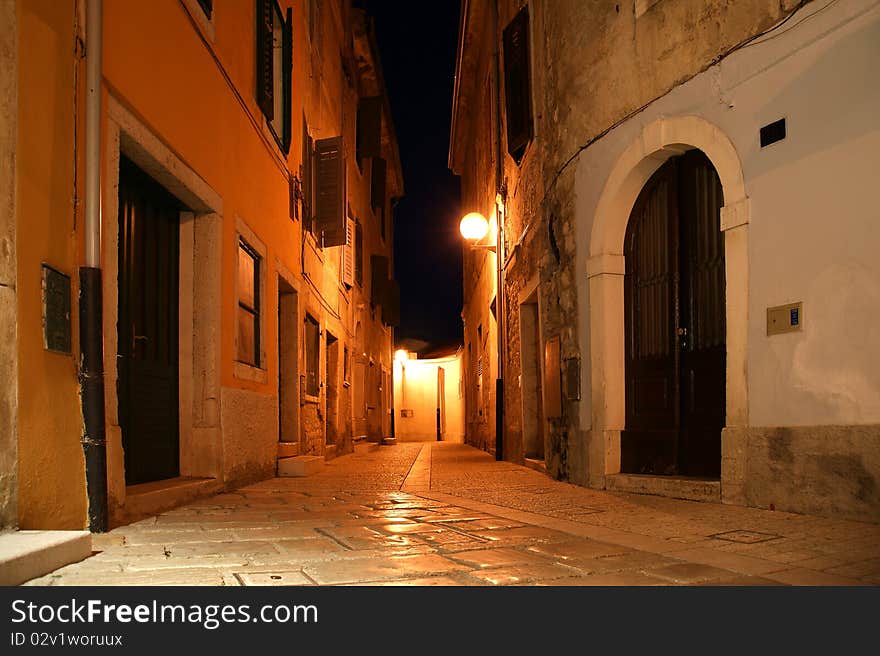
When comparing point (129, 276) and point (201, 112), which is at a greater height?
point (201, 112)

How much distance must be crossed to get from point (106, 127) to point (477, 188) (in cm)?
1285

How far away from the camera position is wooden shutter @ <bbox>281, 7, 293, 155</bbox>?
916 centimetres

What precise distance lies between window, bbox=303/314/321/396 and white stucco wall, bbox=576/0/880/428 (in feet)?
23.3

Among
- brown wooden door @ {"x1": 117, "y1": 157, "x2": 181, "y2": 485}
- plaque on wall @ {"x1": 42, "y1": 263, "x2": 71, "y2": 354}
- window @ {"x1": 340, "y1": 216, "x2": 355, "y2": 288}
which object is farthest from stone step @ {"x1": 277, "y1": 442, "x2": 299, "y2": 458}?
window @ {"x1": 340, "y1": 216, "x2": 355, "y2": 288}

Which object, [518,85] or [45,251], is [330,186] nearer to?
[518,85]

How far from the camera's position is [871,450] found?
4.09 m

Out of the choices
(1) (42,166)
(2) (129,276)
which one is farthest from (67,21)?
(2) (129,276)

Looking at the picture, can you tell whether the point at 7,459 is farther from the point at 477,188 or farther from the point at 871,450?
the point at 477,188

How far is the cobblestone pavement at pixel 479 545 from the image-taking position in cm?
280

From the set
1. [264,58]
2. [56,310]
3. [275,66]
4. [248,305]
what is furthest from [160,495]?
[275,66]

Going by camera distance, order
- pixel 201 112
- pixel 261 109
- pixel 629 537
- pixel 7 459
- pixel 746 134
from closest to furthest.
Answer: pixel 7 459, pixel 629 537, pixel 746 134, pixel 201 112, pixel 261 109

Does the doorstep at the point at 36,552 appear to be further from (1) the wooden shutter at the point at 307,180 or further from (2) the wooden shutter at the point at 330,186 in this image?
(2) the wooden shutter at the point at 330,186

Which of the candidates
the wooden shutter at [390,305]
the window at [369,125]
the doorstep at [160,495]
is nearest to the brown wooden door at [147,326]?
the doorstep at [160,495]

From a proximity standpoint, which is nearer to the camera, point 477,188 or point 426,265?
point 477,188
